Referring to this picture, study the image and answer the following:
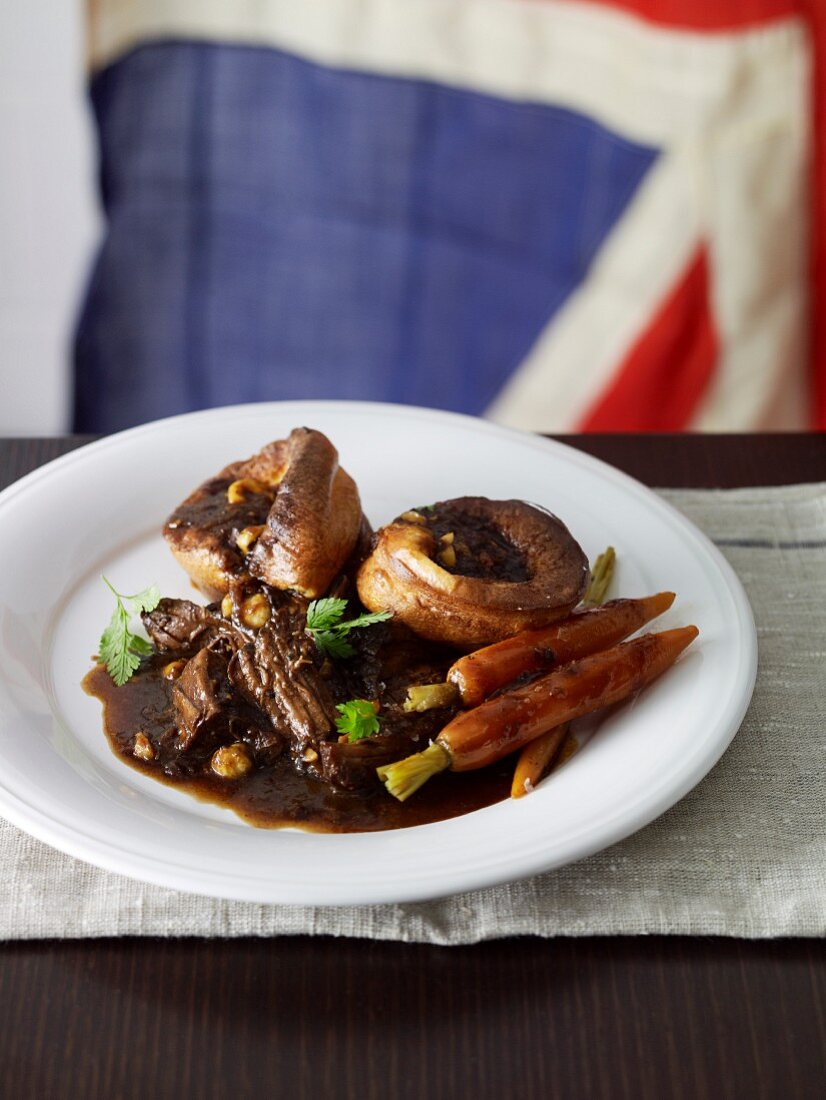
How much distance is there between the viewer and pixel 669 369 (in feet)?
16.5

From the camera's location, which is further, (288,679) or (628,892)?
(288,679)

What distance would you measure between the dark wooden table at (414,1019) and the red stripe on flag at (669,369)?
3.35m

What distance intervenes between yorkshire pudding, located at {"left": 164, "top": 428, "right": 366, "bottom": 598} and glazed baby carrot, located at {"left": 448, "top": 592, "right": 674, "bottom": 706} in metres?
→ 0.38

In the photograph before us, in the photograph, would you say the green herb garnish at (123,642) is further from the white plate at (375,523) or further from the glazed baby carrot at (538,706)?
the glazed baby carrot at (538,706)

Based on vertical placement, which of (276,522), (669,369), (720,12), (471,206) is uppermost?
(720,12)

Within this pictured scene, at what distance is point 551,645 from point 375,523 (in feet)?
2.57

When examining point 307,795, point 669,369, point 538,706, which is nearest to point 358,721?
point 307,795

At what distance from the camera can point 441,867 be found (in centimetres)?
186

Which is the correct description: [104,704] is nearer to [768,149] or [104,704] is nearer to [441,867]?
[441,867]

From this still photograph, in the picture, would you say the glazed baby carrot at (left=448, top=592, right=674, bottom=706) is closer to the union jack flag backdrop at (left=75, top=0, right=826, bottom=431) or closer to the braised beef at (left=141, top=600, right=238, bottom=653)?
the braised beef at (left=141, top=600, right=238, bottom=653)

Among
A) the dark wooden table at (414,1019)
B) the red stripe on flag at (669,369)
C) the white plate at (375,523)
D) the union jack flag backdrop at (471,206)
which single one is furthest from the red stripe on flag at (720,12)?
the dark wooden table at (414,1019)

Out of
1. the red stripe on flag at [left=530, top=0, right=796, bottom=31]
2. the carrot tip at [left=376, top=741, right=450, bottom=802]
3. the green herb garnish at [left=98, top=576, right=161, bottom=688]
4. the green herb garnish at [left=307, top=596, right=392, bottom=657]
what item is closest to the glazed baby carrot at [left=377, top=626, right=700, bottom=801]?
the carrot tip at [left=376, top=741, right=450, bottom=802]

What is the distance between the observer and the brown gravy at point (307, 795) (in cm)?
212

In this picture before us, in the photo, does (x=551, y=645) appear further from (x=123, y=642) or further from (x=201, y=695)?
(x=123, y=642)
